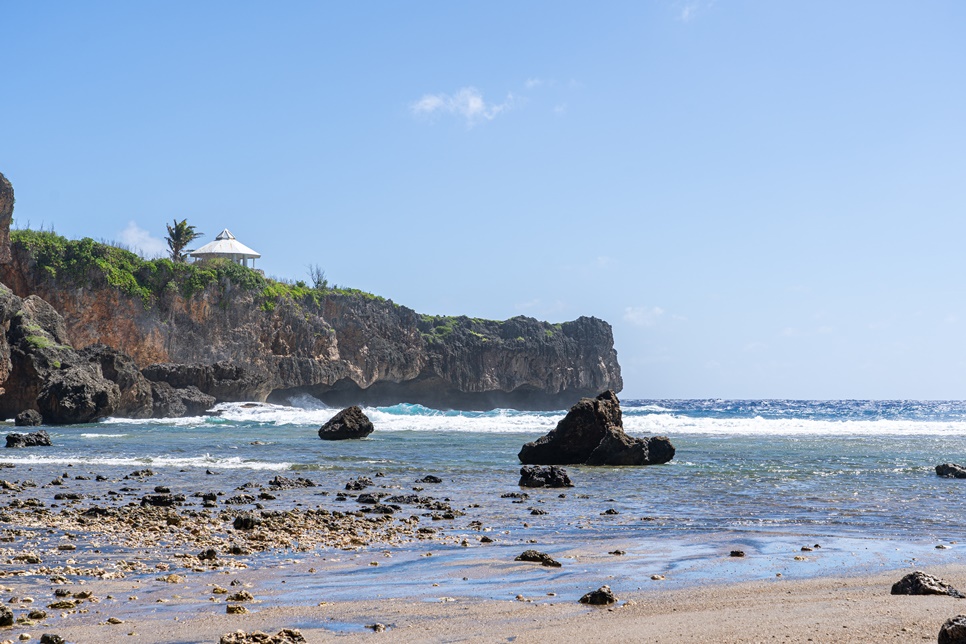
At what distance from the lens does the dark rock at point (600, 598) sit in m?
6.38

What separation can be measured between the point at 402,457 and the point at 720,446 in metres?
12.7

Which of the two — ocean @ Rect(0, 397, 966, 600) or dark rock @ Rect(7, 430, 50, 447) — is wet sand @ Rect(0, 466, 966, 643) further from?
dark rock @ Rect(7, 430, 50, 447)

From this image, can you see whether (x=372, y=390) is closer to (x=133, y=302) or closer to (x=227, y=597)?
(x=133, y=302)

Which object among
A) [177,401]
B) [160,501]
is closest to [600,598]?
[160,501]

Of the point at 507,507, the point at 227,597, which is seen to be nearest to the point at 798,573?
the point at 227,597

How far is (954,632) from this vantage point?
4.35 metres

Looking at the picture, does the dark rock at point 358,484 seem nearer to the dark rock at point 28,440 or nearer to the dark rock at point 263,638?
the dark rock at point 263,638

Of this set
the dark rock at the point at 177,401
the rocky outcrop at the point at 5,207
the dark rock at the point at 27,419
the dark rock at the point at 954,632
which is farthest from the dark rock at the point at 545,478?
the rocky outcrop at the point at 5,207

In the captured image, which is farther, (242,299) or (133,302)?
(242,299)

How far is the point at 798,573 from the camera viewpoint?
25.9ft

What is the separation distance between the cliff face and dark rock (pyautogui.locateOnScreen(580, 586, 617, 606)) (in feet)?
186

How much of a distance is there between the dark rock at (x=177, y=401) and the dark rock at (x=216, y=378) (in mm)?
1101

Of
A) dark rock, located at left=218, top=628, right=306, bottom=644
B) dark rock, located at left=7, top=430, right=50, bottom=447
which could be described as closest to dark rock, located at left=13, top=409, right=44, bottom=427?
dark rock, located at left=7, top=430, right=50, bottom=447

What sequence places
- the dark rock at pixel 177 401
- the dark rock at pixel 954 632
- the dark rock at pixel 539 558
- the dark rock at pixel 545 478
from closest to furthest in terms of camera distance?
the dark rock at pixel 954 632 → the dark rock at pixel 539 558 → the dark rock at pixel 545 478 → the dark rock at pixel 177 401
